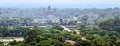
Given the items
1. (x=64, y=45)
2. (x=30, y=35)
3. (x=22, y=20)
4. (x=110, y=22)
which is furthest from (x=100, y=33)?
(x=22, y=20)

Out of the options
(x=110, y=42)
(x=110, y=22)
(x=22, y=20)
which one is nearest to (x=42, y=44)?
(x=110, y=42)

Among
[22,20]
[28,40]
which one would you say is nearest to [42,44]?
[28,40]

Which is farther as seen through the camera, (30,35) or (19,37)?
(19,37)

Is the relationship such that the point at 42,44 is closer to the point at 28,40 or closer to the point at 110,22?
the point at 28,40

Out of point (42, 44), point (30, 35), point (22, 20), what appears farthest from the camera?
point (22, 20)

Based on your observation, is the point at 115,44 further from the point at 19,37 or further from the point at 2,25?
the point at 2,25

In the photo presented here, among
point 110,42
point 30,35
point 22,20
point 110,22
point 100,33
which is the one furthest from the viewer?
point 22,20

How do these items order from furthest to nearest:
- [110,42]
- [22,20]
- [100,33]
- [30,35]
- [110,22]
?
[22,20] → [110,22] → [100,33] → [30,35] → [110,42]

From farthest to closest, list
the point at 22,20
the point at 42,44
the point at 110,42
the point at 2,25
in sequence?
the point at 22,20 < the point at 2,25 < the point at 110,42 < the point at 42,44

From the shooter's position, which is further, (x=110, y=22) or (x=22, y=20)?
(x=22, y=20)
